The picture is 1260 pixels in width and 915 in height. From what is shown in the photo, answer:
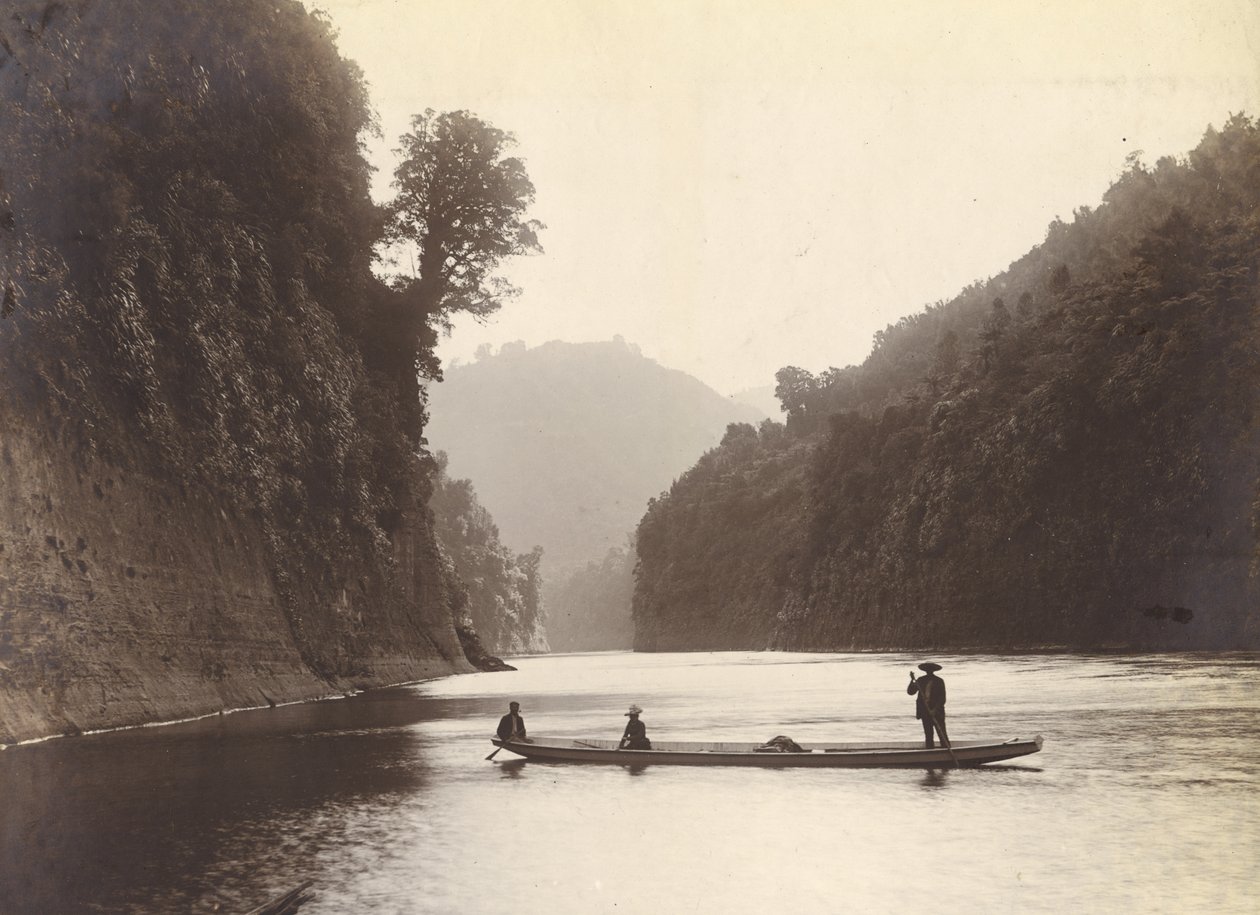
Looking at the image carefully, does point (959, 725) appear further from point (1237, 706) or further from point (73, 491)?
point (73, 491)

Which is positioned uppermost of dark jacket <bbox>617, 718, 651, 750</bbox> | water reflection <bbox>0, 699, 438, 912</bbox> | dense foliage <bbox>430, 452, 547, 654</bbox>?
dense foliage <bbox>430, 452, 547, 654</bbox>

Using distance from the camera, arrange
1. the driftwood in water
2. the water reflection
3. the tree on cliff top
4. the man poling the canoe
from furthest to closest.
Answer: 1. the tree on cliff top
2. the man poling the canoe
3. the water reflection
4. the driftwood in water

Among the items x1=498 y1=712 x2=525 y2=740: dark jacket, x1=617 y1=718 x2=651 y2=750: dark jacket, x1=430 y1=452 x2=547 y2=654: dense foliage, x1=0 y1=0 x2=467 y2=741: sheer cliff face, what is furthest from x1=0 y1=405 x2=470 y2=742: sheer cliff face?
x1=430 y1=452 x2=547 y2=654: dense foliage

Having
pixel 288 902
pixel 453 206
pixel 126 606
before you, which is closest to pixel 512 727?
pixel 126 606

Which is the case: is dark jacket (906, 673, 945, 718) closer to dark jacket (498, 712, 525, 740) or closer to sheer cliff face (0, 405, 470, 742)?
dark jacket (498, 712, 525, 740)

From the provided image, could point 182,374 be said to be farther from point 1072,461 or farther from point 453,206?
point 1072,461

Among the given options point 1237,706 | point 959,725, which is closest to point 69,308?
point 959,725

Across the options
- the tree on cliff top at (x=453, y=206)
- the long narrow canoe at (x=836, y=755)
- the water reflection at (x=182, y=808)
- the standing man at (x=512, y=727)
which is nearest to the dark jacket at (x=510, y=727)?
the standing man at (x=512, y=727)
